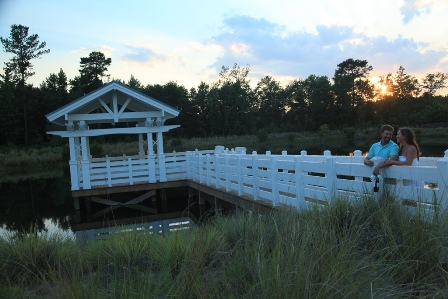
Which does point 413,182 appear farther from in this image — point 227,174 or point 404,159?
point 227,174

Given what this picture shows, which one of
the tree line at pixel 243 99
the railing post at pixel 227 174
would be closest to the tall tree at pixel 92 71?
the tree line at pixel 243 99

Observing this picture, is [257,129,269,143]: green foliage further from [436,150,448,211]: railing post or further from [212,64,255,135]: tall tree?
[436,150,448,211]: railing post

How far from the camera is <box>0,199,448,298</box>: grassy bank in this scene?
2.47 meters

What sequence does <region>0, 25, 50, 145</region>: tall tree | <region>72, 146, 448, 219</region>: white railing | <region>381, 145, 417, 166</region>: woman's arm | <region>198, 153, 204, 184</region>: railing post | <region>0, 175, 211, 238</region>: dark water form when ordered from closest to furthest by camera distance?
<region>72, 146, 448, 219</region>: white railing < <region>381, 145, 417, 166</region>: woman's arm < <region>0, 175, 211, 238</region>: dark water < <region>198, 153, 204, 184</region>: railing post < <region>0, 25, 50, 145</region>: tall tree

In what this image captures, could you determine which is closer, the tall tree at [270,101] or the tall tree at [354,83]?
the tall tree at [354,83]

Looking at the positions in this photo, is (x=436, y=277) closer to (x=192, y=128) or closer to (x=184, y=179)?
(x=184, y=179)

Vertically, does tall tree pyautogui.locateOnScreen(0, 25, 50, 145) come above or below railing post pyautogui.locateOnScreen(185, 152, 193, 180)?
above

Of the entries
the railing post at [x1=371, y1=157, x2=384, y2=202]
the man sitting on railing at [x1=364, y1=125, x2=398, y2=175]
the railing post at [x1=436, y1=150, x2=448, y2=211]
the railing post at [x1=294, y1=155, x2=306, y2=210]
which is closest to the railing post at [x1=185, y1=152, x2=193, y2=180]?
the railing post at [x1=294, y1=155, x2=306, y2=210]

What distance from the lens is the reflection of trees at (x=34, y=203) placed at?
12.0m

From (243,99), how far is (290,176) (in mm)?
56027

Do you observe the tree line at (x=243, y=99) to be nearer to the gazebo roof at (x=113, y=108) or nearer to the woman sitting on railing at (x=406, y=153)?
the gazebo roof at (x=113, y=108)

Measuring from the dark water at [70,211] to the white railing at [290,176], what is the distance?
3.39ft

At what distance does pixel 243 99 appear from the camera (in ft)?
205

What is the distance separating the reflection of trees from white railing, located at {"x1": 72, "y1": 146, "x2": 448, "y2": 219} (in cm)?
157
